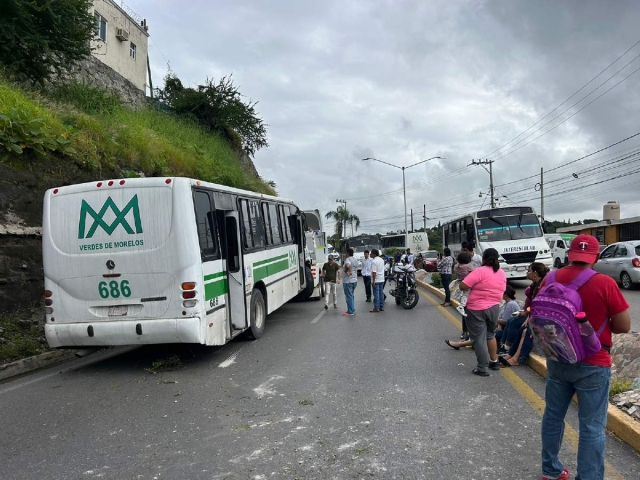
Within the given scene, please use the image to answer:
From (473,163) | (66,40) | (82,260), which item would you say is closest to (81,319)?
(82,260)

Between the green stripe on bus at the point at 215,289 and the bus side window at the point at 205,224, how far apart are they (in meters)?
0.46

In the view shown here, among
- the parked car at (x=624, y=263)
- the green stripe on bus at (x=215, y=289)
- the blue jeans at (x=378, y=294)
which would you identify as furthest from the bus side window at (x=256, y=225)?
the parked car at (x=624, y=263)

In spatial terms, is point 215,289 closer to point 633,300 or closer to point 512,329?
point 512,329

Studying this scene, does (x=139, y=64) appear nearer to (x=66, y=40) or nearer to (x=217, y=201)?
(x=66, y=40)

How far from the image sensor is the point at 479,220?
19.4m

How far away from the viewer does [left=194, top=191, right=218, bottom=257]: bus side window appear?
7516mm

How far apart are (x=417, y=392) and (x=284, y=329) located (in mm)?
5442

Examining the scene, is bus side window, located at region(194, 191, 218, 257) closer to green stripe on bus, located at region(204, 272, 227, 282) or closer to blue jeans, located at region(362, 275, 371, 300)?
green stripe on bus, located at region(204, 272, 227, 282)

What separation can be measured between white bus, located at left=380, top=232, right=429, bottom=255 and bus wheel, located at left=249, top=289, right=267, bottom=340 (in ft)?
114

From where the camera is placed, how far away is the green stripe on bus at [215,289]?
293 inches

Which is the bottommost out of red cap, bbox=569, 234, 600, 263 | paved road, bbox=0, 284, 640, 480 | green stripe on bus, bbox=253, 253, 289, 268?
paved road, bbox=0, 284, 640, 480

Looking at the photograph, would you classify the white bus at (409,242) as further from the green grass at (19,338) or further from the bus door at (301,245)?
the green grass at (19,338)

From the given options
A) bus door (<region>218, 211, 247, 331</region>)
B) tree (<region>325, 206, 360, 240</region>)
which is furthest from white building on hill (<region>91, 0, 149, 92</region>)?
tree (<region>325, 206, 360, 240</region>)

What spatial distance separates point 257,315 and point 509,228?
12441 mm
